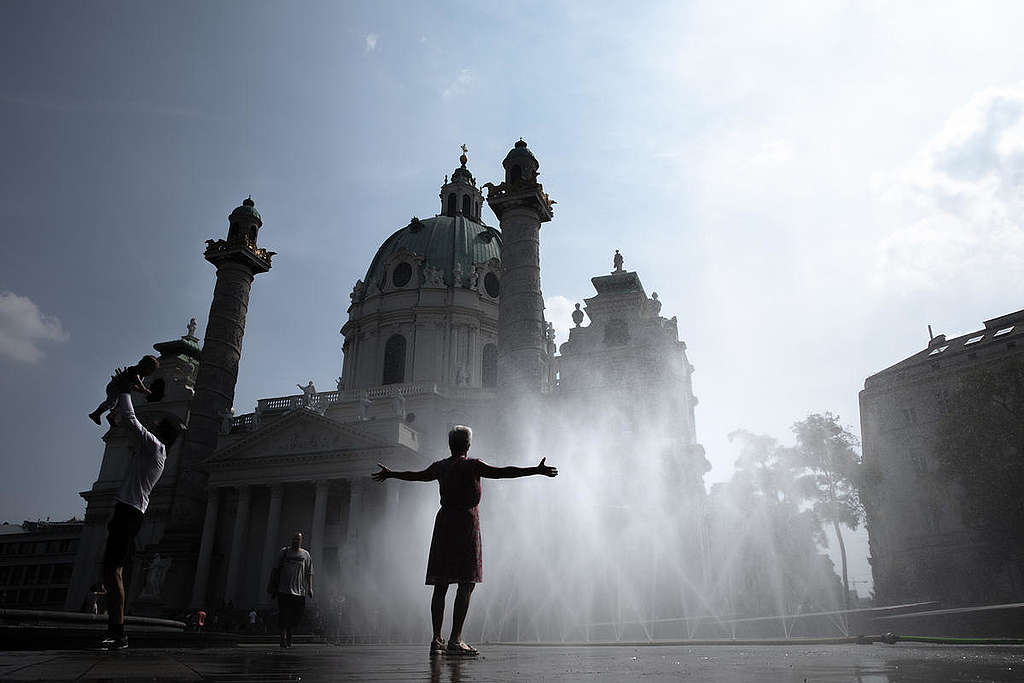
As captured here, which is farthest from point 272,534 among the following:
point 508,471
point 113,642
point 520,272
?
point 508,471

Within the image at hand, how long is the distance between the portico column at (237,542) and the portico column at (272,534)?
49.7 inches

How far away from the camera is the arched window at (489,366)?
53.3m

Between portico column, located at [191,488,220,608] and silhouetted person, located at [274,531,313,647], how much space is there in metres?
28.1

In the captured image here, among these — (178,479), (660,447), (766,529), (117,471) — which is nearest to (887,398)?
(766,529)

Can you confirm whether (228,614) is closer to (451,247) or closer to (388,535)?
(388,535)

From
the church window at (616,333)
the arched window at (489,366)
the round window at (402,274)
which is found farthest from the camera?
the round window at (402,274)

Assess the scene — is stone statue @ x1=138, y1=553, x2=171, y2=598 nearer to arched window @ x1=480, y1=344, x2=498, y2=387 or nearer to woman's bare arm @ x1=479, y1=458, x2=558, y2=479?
arched window @ x1=480, y1=344, x2=498, y2=387

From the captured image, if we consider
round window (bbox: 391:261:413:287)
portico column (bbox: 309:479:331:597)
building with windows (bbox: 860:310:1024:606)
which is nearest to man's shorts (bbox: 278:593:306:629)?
portico column (bbox: 309:479:331:597)

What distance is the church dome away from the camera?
56969 mm

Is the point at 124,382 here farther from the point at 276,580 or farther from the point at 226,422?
the point at 226,422

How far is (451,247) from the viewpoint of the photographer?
58062 millimetres


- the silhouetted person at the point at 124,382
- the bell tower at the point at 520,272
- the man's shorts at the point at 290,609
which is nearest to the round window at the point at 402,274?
the bell tower at the point at 520,272

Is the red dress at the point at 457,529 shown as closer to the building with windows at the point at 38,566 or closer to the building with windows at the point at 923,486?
the building with windows at the point at 923,486

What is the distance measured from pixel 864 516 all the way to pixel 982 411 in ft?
50.1
